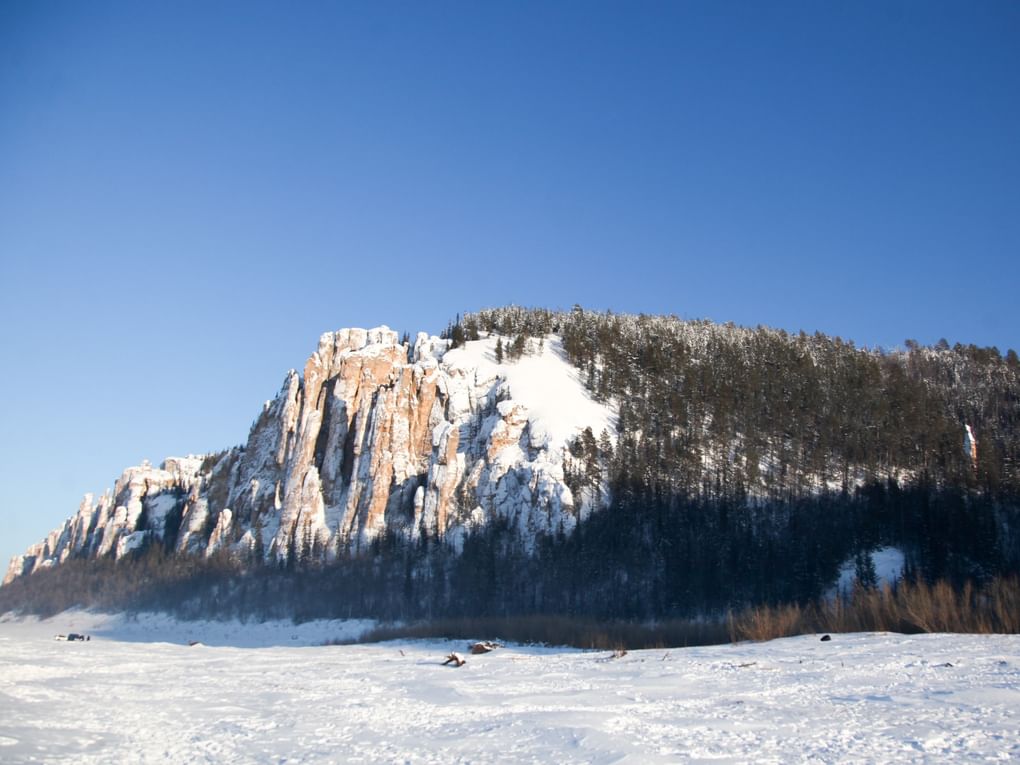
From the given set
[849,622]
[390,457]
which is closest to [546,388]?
[390,457]

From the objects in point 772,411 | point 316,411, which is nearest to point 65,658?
point 316,411

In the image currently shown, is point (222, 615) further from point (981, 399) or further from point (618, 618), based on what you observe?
point (981, 399)

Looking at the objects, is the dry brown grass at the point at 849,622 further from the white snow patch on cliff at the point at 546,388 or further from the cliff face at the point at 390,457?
the white snow patch on cliff at the point at 546,388

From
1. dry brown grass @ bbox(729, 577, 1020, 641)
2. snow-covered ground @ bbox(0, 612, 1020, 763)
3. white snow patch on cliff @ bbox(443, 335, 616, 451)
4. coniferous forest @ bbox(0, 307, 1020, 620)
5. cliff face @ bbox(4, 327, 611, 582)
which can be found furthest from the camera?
white snow patch on cliff @ bbox(443, 335, 616, 451)

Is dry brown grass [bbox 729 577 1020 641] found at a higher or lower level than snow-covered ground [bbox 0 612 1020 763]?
higher

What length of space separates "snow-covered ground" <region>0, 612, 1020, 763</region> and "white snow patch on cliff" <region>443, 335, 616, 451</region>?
5669 cm

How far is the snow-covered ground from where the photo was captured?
1367 cm

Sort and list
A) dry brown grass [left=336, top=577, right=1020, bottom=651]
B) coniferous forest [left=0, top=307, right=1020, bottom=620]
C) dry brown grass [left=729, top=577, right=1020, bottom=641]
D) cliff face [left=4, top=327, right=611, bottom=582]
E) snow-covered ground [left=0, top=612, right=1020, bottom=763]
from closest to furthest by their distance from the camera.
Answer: snow-covered ground [left=0, top=612, right=1020, bottom=763]
dry brown grass [left=729, top=577, right=1020, bottom=641]
dry brown grass [left=336, top=577, right=1020, bottom=651]
coniferous forest [left=0, top=307, right=1020, bottom=620]
cliff face [left=4, top=327, right=611, bottom=582]

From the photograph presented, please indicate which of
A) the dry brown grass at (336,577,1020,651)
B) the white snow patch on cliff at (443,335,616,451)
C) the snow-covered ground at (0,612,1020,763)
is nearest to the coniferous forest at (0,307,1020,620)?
the white snow patch on cliff at (443,335,616,451)

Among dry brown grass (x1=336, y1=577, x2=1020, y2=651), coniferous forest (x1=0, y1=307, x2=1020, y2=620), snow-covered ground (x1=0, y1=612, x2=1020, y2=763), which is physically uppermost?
coniferous forest (x1=0, y1=307, x2=1020, y2=620)

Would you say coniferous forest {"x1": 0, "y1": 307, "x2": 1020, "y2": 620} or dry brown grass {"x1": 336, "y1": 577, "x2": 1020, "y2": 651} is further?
coniferous forest {"x1": 0, "y1": 307, "x2": 1020, "y2": 620}

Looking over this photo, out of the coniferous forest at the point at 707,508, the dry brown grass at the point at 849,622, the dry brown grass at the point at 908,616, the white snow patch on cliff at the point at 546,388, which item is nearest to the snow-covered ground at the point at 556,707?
the dry brown grass at the point at 908,616

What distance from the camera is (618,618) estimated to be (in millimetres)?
64375

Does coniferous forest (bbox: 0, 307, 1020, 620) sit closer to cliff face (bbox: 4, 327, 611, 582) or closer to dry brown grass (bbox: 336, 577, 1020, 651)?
cliff face (bbox: 4, 327, 611, 582)
